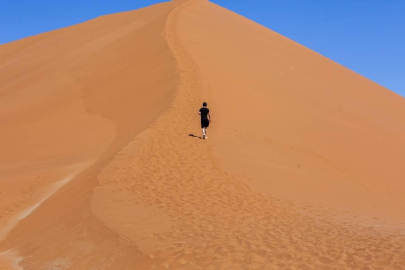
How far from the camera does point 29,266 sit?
7773mm

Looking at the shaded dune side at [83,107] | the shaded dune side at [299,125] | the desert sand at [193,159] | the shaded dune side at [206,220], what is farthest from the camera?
the shaded dune side at [299,125]

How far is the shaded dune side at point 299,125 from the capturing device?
12.1 metres

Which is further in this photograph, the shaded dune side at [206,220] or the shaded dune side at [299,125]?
the shaded dune side at [299,125]

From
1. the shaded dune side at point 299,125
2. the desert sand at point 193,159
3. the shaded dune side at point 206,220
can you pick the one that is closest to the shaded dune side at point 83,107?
the desert sand at point 193,159

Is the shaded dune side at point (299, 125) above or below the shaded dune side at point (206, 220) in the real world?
above

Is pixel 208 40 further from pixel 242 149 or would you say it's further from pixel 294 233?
pixel 294 233

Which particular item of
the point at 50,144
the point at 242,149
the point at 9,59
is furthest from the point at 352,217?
the point at 9,59

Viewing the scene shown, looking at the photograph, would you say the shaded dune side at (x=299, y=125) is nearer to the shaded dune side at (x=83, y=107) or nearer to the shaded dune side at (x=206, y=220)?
the shaded dune side at (x=206, y=220)

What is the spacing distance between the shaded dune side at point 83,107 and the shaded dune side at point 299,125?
2.15 meters

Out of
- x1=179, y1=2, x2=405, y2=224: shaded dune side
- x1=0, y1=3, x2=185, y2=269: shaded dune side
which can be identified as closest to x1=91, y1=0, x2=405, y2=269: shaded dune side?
x1=0, y1=3, x2=185, y2=269: shaded dune side

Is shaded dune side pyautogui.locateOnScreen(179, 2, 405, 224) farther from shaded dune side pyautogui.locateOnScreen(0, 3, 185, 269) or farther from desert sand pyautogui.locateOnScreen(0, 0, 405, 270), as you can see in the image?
shaded dune side pyautogui.locateOnScreen(0, 3, 185, 269)

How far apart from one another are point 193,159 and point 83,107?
818cm

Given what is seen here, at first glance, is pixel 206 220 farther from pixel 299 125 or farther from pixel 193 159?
pixel 299 125

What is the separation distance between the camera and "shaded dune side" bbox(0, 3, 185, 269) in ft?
26.4
